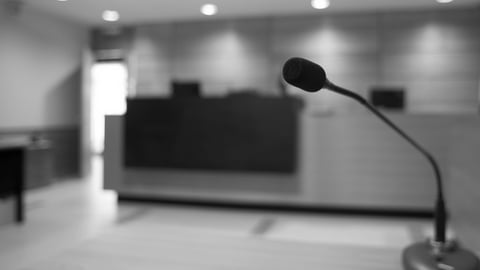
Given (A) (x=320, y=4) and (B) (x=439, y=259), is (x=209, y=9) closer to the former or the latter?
(A) (x=320, y=4)

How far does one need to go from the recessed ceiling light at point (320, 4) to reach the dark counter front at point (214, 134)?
193 cm

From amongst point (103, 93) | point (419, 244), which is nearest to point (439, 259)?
point (419, 244)

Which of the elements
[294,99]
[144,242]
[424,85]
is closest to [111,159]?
[294,99]

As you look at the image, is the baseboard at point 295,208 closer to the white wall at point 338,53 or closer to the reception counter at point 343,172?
the reception counter at point 343,172

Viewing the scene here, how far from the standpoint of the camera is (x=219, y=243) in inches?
43.3

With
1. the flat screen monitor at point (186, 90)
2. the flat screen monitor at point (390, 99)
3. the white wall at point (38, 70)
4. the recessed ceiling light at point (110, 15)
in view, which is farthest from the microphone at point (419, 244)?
the recessed ceiling light at point (110, 15)

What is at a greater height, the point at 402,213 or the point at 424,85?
the point at 424,85

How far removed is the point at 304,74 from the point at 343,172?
367 centimetres

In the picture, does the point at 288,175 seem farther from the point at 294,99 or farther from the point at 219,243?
the point at 219,243

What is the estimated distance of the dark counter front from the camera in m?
4.30

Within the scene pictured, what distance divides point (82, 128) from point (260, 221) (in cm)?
425

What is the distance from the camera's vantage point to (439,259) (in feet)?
2.82

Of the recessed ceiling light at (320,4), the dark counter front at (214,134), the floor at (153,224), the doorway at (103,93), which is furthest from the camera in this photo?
the doorway at (103,93)

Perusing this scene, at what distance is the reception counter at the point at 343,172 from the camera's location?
162 inches
